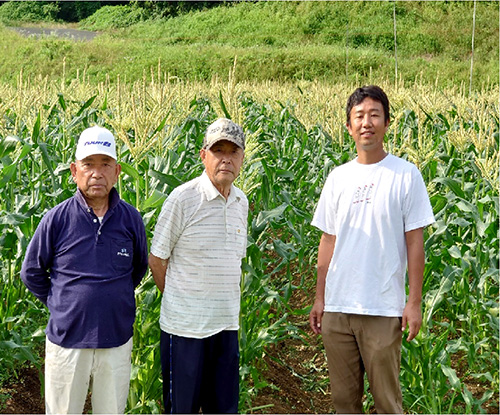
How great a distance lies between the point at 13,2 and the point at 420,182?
52.3 meters

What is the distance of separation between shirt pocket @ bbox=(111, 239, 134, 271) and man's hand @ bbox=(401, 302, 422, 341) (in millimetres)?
1201

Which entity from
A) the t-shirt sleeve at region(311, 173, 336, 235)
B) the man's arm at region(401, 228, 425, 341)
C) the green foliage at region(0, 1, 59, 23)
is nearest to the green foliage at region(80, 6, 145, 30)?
the green foliage at region(0, 1, 59, 23)

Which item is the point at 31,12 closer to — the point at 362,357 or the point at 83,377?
the point at 83,377

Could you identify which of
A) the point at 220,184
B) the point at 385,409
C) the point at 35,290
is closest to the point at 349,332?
the point at 385,409

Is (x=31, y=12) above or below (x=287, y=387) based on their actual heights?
above

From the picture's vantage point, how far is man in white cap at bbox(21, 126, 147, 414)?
2693mm

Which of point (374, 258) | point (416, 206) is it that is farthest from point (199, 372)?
point (416, 206)

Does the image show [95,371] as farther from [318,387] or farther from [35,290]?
[318,387]

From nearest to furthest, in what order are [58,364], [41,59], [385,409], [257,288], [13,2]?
[58,364] → [385,409] → [257,288] → [41,59] → [13,2]

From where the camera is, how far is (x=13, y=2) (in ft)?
162

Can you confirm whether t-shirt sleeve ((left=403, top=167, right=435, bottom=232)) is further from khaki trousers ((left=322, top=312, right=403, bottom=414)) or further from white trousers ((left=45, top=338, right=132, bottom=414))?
white trousers ((left=45, top=338, right=132, bottom=414))

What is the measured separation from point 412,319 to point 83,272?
1.39 metres

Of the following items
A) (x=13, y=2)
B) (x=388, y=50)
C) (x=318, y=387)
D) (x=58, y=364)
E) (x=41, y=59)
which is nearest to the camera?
(x=58, y=364)

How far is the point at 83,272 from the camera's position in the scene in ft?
8.86
